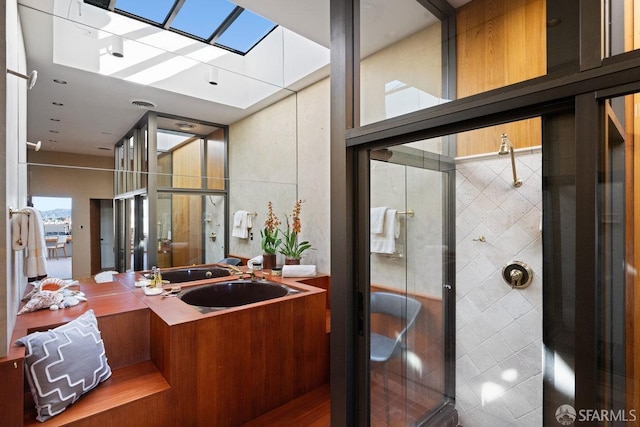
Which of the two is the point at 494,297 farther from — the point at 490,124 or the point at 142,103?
the point at 142,103

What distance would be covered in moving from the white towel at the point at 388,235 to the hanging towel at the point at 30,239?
1.88 metres

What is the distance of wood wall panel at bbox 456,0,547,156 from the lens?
3.66 feet

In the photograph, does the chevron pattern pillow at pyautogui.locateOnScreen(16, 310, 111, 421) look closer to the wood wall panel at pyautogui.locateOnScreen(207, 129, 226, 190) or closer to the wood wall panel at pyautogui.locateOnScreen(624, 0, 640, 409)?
the wood wall panel at pyautogui.locateOnScreen(207, 129, 226, 190)

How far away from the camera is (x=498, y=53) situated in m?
1.42

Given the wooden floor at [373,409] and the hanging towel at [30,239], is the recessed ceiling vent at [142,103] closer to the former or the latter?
the hanging towel at [30,239]

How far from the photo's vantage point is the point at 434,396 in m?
1.91

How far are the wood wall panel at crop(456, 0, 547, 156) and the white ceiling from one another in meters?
0.24

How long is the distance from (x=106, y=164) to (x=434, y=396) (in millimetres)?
2975

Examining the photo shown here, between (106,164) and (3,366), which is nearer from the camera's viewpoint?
(3,366)

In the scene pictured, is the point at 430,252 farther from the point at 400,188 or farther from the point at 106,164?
the point at 106,164

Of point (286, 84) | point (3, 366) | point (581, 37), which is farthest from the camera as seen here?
point (286, 84)

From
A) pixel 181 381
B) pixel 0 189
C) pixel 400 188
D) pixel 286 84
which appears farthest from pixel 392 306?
pixel 286 84

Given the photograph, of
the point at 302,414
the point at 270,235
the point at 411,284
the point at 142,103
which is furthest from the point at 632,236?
the point at 142,103

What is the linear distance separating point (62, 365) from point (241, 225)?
203cm
